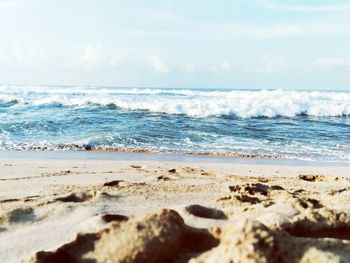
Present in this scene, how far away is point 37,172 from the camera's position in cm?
575

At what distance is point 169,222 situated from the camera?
2.00 meters

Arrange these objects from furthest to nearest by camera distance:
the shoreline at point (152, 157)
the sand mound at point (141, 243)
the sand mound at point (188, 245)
Result: 1. the shoreline at point (152, 157)
2. the sand mound at point (141, 243)
3. the sand mound at point (188, 245)

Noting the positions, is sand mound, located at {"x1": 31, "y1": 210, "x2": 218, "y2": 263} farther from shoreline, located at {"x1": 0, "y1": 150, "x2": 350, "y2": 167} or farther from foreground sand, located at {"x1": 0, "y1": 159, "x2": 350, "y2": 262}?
shoreline, located at {"x1": 0, "y1": 150, "x2": 350, "y2": 167}

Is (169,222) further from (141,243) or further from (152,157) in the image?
(152,157)

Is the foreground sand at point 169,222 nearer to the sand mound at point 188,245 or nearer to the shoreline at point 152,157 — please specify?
the sand mound at point 188,245

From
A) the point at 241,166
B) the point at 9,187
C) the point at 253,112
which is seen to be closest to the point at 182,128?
the point at 241,166

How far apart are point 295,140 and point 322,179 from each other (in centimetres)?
549

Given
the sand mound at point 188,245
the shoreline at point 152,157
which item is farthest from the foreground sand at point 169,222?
the shoreline at point 152,157

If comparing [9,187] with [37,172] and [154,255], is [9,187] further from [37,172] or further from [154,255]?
[154,255]

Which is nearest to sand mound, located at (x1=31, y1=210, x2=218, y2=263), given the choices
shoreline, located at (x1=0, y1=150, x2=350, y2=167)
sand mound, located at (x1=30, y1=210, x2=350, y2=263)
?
sand mound, located at (x1=30, y1=210, x2=350, y2=263)

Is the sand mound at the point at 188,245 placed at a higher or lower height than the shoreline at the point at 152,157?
higher

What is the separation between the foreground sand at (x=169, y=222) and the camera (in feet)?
5.81

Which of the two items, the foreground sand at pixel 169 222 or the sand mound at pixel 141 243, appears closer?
the foreground sand at pixel 169 222

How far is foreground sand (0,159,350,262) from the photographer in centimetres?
177
